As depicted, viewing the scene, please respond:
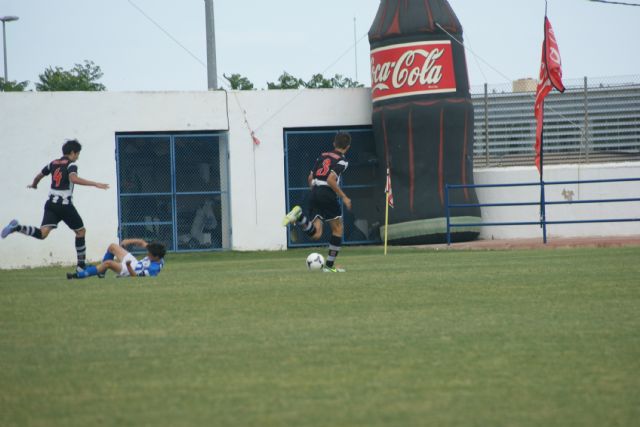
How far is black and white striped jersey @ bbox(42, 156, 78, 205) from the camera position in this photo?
1717 centimetres

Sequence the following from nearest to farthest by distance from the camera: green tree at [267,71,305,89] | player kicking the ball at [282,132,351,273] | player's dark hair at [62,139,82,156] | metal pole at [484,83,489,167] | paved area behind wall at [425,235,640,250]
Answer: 1. player kicking the ball at [282,132,351,273]
2. player's dark hair at [62,139,82,156]
3. paved area behind wall at [425,235,640,250]
4. metal pole at [484,83,489,167]
5. green tree at [267,71,305,89]

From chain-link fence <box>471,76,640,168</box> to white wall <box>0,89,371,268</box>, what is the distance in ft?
13.7

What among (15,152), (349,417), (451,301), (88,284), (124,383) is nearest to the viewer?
(349,417)

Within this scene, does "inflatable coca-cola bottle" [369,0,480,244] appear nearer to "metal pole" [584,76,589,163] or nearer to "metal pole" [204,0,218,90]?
"metal pole" [584,76,589,163]

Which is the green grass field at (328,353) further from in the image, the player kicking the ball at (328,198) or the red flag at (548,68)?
the red flag at (548,68)

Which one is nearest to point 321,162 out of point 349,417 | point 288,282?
point 288,282

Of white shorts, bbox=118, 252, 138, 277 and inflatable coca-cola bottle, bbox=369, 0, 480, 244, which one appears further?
inflatable coca-cola bottle, bbox=369, 0, 480, 244

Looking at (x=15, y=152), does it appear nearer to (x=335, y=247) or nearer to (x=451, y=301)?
(x=335, y=247)

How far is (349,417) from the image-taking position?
6070mm

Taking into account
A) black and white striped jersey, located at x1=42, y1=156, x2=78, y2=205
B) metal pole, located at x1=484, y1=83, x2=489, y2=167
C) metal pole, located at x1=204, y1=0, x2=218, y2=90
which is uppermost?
metal pole, located at x1=204, y1=0, x2=218, y2=90

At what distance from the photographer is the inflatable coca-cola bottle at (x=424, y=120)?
27.8 metres

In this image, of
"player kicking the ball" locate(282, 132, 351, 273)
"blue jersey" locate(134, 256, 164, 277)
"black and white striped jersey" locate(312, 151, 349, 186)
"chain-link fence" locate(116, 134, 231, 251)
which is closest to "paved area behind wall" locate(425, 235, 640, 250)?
"chain-link fence" locate(116, 134, 231, 251)

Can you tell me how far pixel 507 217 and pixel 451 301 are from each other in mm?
18230

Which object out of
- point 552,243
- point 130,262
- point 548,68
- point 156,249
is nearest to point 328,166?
point 156,249
